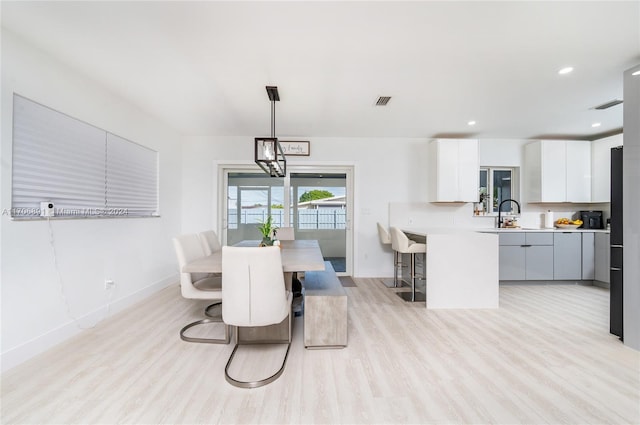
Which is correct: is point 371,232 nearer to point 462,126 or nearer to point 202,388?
point 462,126

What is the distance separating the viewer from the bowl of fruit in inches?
180

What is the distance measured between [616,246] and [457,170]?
2.22 m

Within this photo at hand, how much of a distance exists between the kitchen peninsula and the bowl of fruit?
2413mm

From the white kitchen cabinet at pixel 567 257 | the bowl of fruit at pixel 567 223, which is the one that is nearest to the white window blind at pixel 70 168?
the white kitchen cabinet at pixel 567 257

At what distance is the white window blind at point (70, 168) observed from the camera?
2117mm

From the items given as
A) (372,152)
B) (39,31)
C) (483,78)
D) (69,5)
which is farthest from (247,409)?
(372,152)

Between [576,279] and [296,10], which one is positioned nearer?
[296,10]

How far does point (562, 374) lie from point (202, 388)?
2.46 meters

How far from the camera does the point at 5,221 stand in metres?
1.98

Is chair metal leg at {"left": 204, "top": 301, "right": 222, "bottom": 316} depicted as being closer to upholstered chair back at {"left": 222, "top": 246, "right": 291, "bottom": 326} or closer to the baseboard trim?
the baseboard trim

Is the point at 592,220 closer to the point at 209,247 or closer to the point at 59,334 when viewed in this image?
the point at 209,247

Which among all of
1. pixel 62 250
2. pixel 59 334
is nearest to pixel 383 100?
pixel 62 250

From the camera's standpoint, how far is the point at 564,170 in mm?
4531

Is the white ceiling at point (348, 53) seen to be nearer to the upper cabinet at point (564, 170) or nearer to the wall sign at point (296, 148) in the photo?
the upper cabinet at point (564, 170)
